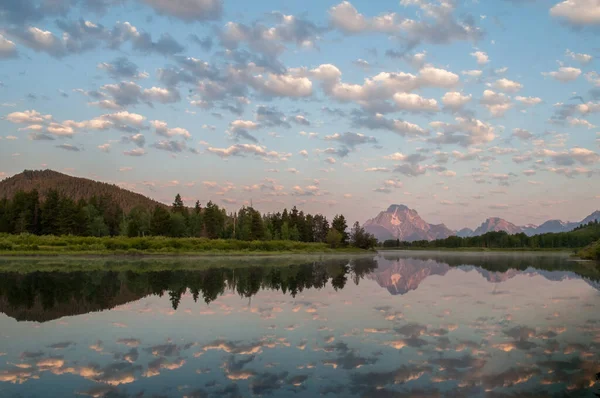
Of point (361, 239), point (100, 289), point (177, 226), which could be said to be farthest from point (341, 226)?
point (100, 289)

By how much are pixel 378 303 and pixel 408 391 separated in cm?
1586

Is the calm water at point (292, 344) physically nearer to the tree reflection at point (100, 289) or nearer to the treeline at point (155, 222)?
the tree reflection at point (100, 289)

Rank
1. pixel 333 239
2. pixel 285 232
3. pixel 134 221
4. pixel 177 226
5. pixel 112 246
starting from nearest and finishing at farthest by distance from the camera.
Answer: pixel 112 246 → pixel 134 221 → pixel 177 226 → pixel 285 232 → pixel 333 239

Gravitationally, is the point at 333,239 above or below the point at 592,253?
above

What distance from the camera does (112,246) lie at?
76.9m

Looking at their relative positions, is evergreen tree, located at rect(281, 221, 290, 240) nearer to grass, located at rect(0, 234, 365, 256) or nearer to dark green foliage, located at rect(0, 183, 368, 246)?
dark green foliage, located at rect(0, 183, 368, 246)

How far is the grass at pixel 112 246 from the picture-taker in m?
69.8

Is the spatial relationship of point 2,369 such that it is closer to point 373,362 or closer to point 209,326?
point 209,326

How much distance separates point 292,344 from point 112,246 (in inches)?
2737

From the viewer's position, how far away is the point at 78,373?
40.0ft

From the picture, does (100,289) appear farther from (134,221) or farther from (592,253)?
(592,253)

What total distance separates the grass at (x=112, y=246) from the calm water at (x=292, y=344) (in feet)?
150

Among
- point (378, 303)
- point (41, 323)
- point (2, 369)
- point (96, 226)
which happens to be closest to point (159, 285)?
point (41, 323)

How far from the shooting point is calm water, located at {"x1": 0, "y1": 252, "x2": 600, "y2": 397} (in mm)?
11312
